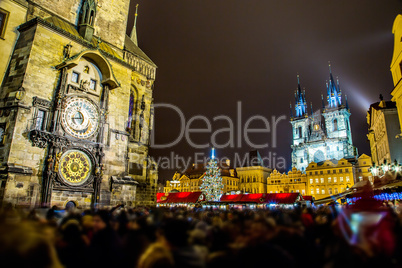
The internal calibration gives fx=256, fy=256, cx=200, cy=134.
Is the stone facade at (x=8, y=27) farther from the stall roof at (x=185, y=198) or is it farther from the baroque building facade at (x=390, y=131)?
the baroque building facade at (x=390, y=131)

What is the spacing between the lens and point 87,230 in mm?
4992

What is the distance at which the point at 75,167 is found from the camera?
15.0m

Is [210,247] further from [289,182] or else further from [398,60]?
[289,182]

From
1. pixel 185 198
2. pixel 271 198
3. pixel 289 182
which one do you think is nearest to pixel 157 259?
pixel 271 198

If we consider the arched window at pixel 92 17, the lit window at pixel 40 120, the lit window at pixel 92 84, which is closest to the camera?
the lit window at pixel 40 120

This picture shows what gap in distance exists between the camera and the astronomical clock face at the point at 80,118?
15.0 m

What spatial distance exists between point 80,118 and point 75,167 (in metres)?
3.02

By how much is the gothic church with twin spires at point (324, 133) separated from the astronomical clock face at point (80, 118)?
3265 inches

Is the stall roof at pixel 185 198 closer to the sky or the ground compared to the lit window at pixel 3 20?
closer to the ground

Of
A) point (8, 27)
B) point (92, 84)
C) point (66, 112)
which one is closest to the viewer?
point (8, 27)

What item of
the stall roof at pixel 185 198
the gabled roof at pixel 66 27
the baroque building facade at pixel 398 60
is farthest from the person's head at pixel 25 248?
the stall roof at pixel 185 198

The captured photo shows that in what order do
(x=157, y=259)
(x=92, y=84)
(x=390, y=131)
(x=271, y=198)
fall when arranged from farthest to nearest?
1. (x=271, y=198)
2. (x=390, y=131)
3. (x=92, y=84)
4. (x=157, y=259)

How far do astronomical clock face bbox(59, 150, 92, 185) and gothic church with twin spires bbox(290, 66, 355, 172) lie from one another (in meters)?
83.3

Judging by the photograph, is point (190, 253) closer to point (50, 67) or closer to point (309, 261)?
point (309, 261)
